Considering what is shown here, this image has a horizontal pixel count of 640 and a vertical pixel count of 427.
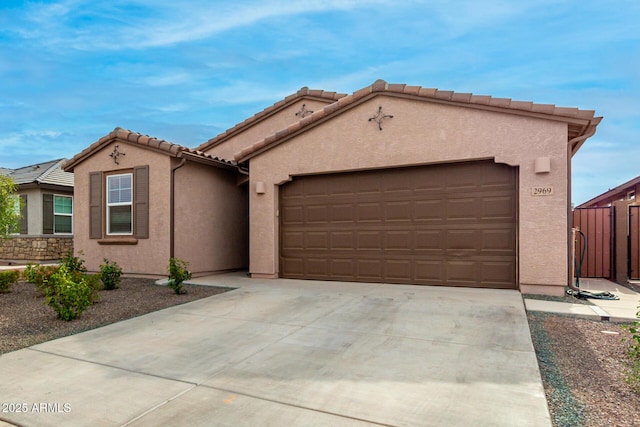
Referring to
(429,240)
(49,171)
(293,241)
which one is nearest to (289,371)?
(429,240)

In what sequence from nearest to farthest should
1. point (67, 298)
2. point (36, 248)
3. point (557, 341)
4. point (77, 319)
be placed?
1. point (557, 341)
2. point (67, 298)
3. point (77, 319)
4. point (36, 248)

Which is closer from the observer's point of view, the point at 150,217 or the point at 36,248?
the point at 150,217

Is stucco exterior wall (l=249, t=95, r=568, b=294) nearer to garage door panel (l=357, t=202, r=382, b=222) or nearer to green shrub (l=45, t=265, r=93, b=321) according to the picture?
garage door panel (l=357, t=202, r=382, b=222)

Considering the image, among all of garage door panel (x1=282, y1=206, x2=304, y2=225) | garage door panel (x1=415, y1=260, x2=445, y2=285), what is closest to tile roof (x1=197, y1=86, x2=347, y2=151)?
garage door panel (x1=282, y1=206, x2=304, y2=225)

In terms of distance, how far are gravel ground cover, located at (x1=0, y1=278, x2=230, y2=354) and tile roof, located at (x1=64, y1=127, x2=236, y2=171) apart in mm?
3353

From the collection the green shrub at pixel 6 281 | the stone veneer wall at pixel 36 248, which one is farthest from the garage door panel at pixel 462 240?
the stone veneer wall at pixel 36 248

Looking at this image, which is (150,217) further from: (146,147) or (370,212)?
(370,212)

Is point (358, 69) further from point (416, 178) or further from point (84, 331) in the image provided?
point (84, 331)

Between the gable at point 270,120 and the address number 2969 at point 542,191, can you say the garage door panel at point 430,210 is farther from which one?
the gable at point 270,120

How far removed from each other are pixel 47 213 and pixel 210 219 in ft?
29.0

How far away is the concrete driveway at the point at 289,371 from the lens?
2713 mm

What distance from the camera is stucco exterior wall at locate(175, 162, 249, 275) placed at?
31.2ft

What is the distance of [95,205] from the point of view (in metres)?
10.3

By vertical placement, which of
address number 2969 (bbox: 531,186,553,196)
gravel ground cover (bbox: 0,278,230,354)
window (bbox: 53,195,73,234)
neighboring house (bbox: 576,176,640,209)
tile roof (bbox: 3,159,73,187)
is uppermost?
tile roof (bbox: 3,159,73,187)
